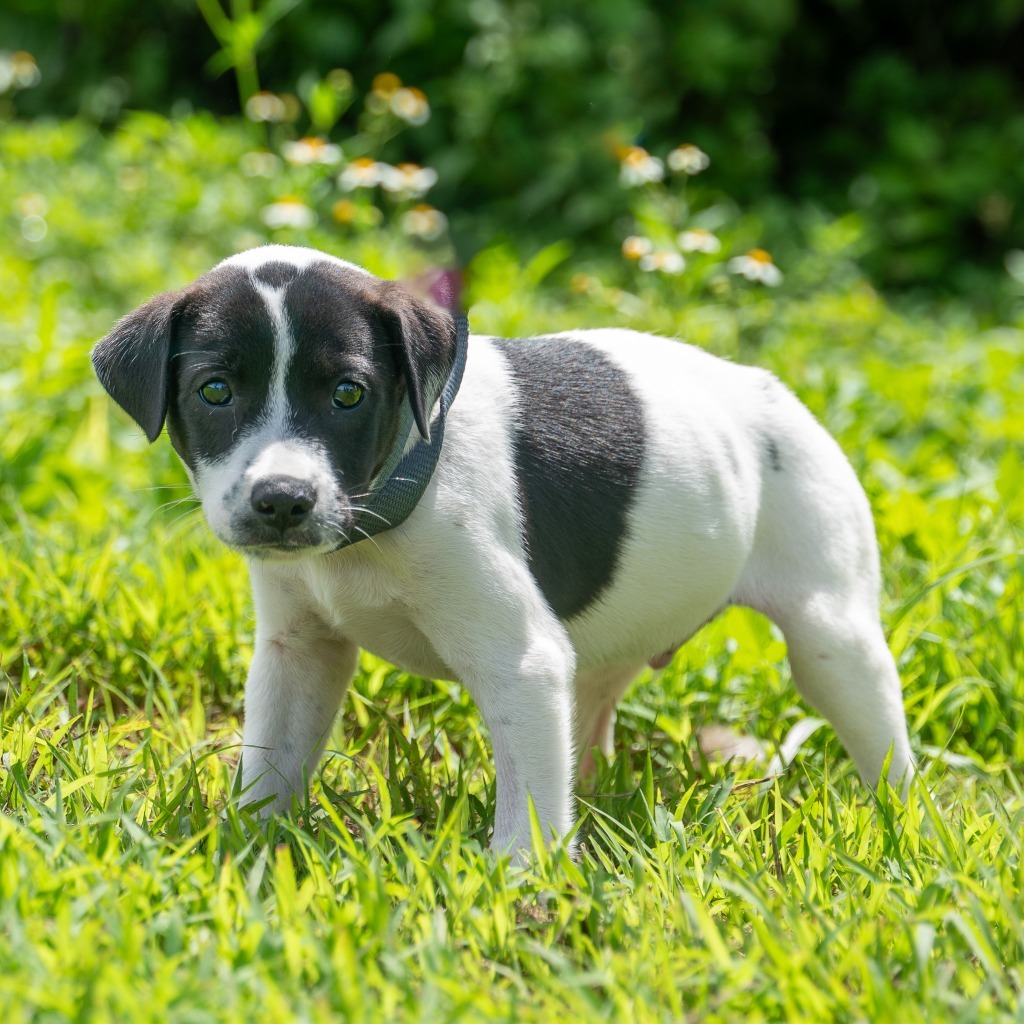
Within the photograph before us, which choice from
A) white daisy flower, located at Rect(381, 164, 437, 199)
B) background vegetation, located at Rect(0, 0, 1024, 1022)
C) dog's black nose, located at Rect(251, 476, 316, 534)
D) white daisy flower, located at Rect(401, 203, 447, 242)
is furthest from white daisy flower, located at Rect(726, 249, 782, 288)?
dog's black nose, located at Rect(251, 476, 316, 534)

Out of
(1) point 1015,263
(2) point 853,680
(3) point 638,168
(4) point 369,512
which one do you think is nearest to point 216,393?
(4) point 369,512

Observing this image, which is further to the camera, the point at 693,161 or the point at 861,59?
the point at 861,59

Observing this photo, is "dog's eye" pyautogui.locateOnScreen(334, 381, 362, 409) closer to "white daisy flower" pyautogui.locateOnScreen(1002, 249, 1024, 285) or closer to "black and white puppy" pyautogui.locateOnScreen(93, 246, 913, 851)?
"black and white puppy" pyautogui.locateOnScreen(93, 246, 913, 851)

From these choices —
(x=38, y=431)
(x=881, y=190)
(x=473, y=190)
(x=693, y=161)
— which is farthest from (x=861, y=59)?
(x=38, y=431)

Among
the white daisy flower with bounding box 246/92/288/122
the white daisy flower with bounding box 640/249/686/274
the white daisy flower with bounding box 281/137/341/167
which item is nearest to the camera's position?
the white daisy flower with bounding box 640/249/686/274

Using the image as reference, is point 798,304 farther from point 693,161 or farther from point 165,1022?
point 165,1022

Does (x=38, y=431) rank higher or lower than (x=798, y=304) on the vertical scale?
higher

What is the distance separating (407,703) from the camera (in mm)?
3709

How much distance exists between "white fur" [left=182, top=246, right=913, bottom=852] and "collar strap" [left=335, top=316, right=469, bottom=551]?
40mm

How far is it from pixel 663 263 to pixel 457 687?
98.3 inches

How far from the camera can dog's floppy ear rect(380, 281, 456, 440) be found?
8.87 ft

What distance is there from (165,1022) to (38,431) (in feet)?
11.2

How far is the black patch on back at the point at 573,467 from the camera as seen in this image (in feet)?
9.84

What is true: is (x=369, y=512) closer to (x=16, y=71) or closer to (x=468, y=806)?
(x=468, y=806)
